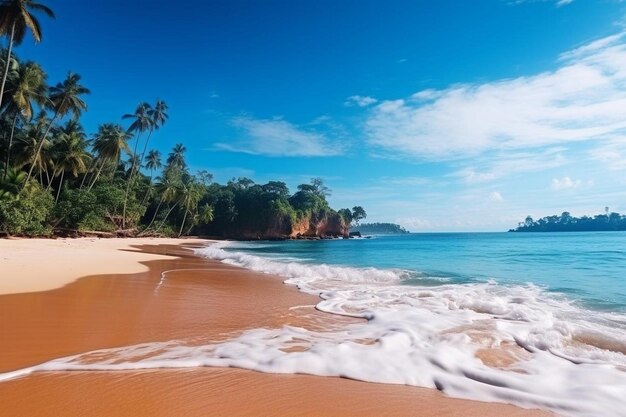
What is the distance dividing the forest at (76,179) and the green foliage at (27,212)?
69 millimetres

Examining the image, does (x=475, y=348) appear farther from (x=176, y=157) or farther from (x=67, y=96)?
(x=176, y=157)

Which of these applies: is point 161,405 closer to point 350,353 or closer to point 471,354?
point 350,353

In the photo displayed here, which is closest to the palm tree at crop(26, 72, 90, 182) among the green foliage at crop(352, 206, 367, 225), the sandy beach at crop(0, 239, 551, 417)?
the sandy beach at crop(0, 239, 551, 417)

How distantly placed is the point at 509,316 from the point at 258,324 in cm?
491

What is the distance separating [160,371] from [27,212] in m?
30.1

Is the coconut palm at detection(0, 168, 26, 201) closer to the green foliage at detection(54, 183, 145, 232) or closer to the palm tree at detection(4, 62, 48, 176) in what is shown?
the palm tree at detection(4, 62, 48, 176)

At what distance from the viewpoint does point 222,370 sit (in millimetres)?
3807

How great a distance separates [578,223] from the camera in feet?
409

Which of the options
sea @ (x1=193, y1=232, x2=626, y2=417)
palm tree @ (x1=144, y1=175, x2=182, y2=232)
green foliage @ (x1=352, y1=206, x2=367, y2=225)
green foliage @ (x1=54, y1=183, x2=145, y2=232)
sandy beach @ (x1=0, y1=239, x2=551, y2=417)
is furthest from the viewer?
green foliage @ (x1=352, y1=206, x2=367, y2=225)

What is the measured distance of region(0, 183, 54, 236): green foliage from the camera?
24672 millimetres

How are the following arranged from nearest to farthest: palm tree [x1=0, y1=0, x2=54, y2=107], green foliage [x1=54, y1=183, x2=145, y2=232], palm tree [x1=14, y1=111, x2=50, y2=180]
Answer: palm tree [x1=0, y1=0, x2=54, y2=107] < palm tree [x1=14, y1=111, x2=50, y2=180] < green foliage [x1=54, y1=183, x2=145, y2=232]

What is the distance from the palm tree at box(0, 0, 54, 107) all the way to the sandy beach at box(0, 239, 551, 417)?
65.5 feet

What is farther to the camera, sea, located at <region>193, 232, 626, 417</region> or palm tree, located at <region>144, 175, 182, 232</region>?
palm tree, located at <region>144, 175, 182, 232</region>

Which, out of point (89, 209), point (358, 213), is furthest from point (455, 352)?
point (358, 213)
